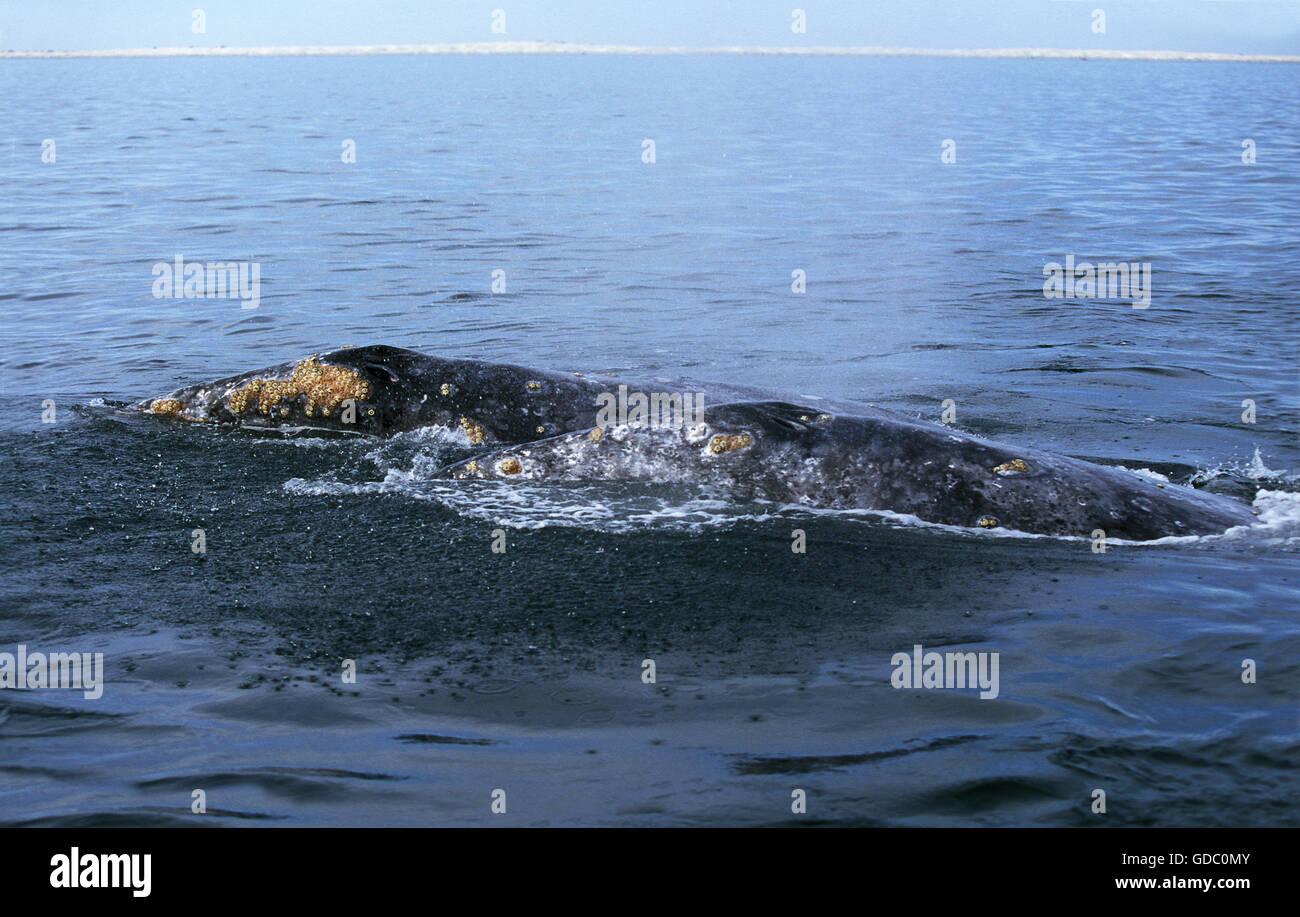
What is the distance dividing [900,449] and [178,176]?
25004mm

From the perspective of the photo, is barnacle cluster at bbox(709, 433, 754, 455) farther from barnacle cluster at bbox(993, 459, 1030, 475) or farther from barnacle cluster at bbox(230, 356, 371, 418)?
barnacle cluster at bbox(230, 356, 371, 418)

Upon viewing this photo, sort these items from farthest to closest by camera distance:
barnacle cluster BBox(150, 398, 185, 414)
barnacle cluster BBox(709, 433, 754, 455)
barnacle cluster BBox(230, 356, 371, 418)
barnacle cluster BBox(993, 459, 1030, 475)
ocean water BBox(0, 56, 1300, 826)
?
1. barnacle cluster BBox(150, 398, 185, 414)
2. barnacle cluster BBox(230, 356, 371, 418)
3. barnacle cluster BBox(709, 433, 754, 455)
4. barnacle cluster BBox(993, 459, 1030, 475)
5. ocean water BBox(0, 56, 1300, 826)

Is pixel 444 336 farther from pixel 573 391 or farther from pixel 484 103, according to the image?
pixel 484 103

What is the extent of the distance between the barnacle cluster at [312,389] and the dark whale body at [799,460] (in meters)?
0.02

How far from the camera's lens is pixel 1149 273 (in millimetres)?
17391

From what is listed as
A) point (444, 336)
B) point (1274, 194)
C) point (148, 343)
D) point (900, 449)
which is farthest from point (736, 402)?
point (1274, 194)

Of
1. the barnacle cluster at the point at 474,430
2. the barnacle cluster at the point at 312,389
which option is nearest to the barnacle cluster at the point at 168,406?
the barnacle cluster at the point at 312,389

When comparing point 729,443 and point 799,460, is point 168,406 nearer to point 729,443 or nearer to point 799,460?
point 729,443

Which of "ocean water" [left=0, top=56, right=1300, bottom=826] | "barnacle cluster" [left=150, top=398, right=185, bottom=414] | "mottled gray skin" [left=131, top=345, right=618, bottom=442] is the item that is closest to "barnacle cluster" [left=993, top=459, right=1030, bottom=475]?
"ocean water" [left=0, top=56, right=1300, bottom=826]

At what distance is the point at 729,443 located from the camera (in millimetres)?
8055

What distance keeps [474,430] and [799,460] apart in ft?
8.43

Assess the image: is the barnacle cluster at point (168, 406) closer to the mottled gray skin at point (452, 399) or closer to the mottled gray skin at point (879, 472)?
the mottled gray skin at point (452, 399)

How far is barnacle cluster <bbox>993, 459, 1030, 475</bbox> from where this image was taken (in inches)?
306

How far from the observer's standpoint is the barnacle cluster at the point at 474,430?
9086 mm
